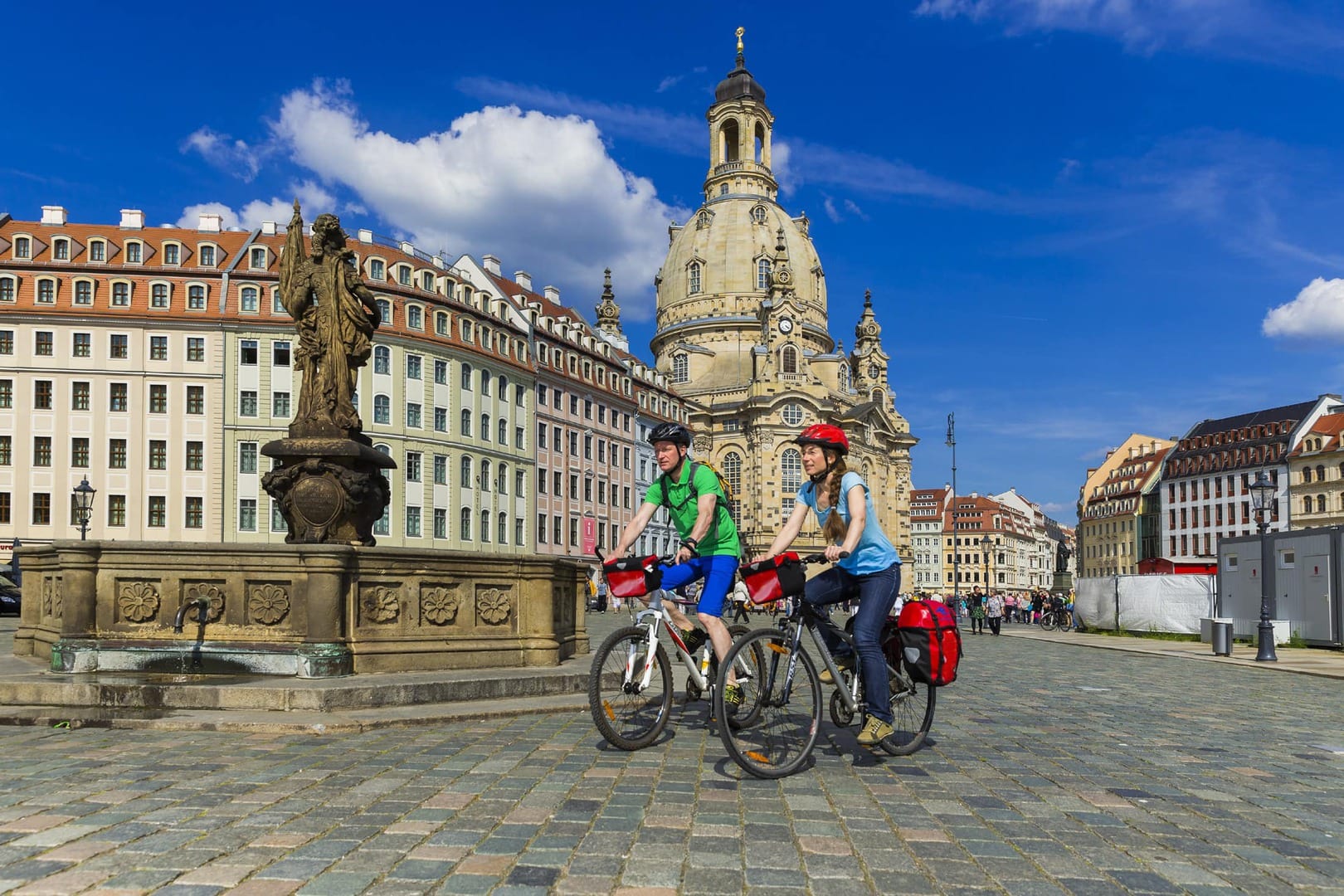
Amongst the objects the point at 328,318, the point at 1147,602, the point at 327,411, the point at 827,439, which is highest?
the point at 328,318

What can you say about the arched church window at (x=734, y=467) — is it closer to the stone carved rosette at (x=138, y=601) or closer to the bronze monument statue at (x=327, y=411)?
the bronze monument statue at (x=327, y=411)

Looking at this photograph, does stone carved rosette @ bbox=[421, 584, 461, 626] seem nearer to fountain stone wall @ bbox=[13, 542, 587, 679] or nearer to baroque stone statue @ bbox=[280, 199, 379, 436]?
fountain stone wall @ bbox=[13, 542, 587, 679]

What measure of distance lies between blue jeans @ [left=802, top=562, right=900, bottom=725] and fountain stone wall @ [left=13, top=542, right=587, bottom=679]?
460 centimetres

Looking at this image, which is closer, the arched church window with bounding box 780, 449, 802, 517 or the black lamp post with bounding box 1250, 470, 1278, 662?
the black lamp post with bounding box 1250, 470, 1278, 662

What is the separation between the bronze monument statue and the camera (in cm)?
1105

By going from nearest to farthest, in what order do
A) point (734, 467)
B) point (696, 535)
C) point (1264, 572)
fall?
1. point (696, 535)
2. point (1264, 572)
3. point (734, 467)

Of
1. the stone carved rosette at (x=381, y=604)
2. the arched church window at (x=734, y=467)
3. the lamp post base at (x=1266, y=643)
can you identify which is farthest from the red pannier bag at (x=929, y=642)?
the arched church window at (x=734, y=467)

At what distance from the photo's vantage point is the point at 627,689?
6.98 m

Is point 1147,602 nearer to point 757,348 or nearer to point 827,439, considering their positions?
point 827,439

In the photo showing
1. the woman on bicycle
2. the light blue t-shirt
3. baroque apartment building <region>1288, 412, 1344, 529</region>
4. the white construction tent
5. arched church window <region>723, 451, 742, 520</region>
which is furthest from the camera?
arched church window <region>723, 451, 742, 520</region>

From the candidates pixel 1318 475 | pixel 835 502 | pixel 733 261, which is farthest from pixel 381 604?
pixel 733 261

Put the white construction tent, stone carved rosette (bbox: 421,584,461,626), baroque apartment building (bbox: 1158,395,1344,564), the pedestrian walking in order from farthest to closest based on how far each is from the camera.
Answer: baroque apartment building (bbox: 1158,395,1344,564)
the pedestrian walking
the white construction tent
stone carved rosette (bbox: 421,584,461,626)

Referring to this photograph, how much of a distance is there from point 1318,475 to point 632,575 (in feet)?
328

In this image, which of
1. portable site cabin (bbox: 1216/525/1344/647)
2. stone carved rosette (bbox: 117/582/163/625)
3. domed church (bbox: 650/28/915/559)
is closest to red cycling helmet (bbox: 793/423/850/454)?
stone carved rosette (bbox: 117/582/163/625)
